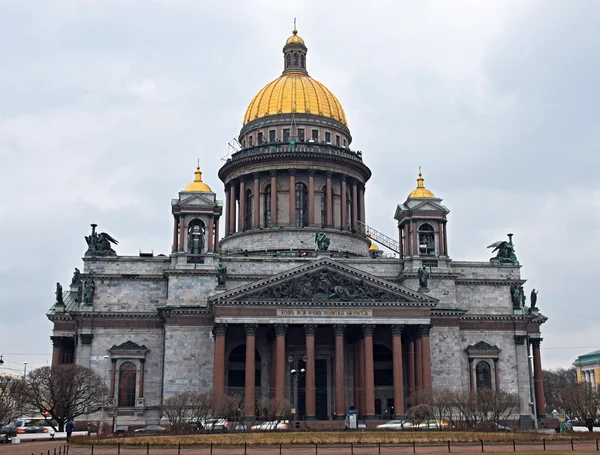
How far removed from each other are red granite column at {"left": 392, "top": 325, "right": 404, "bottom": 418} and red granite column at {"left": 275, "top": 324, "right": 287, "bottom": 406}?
9551mm

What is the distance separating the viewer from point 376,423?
223 feet

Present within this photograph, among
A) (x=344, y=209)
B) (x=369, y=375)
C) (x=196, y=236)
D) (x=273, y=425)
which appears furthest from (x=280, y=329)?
(x=344, y=209)

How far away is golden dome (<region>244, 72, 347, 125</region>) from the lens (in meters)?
94.6

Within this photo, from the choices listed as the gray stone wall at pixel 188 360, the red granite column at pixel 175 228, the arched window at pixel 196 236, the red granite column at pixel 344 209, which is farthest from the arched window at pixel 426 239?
the red granite column at pixel 175 228

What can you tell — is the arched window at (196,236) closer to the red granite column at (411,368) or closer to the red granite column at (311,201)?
the red granite column at (311,201)

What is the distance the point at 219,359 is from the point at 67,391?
12.5 metres

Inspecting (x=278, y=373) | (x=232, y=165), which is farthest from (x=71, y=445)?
(x=232, y=165)

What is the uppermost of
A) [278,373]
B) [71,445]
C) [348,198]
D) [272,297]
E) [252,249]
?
[348,198]

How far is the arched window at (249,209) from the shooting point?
91250 mm

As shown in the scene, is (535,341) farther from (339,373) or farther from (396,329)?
(339,373)

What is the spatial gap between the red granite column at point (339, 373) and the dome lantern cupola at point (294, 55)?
4033cm

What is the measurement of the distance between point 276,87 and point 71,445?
187 feet

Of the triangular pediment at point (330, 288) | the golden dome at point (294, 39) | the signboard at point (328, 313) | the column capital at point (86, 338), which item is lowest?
the column capital at point (86, 338)

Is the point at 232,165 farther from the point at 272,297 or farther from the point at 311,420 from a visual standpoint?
the point at 311,420
